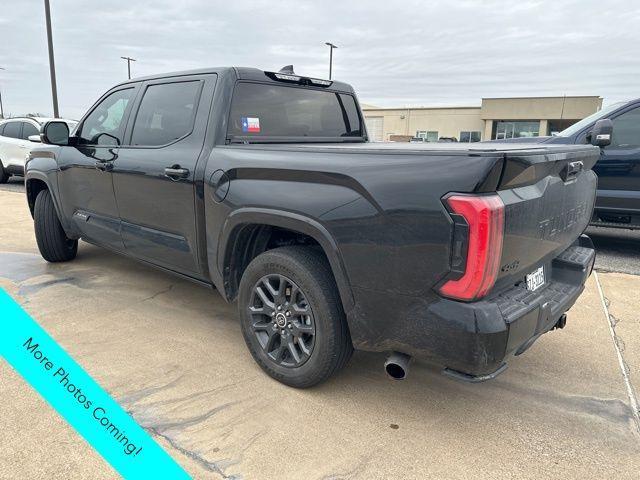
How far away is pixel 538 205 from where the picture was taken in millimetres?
2250

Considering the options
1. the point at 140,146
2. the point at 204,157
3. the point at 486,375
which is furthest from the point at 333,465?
the point at 140,146

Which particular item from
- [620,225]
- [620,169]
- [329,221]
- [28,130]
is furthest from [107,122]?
[28,130]

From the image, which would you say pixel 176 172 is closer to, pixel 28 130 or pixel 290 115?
pixel 290 115

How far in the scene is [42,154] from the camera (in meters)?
4.95

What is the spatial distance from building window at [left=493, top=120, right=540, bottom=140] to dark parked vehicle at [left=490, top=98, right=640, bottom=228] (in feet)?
128

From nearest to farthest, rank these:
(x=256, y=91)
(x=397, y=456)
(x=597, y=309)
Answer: (x=397, y=456) < (x=256, y=91) < (x=597, y=309)

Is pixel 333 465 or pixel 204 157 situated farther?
pixel 204 157

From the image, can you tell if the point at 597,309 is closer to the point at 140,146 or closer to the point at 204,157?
the point at 204,157

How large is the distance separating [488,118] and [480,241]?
4568cm

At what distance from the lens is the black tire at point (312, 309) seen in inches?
100

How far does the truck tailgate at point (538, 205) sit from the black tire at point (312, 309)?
0.83m

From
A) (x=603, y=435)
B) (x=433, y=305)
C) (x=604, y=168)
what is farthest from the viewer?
(x=604, y=168)

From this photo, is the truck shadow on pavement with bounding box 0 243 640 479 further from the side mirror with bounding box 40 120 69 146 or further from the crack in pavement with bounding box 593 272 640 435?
the side mirror with bounding box 40 120 69 146

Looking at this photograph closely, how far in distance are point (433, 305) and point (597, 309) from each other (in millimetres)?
2753
